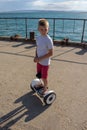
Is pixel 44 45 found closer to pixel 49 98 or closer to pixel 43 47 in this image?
pixel 43 47

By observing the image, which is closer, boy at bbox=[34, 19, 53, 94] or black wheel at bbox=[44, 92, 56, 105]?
boy at bbox=[34, 19, 53, 94]

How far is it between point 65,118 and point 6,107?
1.07 m

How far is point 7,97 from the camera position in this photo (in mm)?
3607

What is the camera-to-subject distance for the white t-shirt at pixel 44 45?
3.13 meters

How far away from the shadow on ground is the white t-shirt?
765mm

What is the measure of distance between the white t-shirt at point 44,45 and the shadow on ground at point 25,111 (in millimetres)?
765

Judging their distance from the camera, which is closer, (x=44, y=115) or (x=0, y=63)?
(x=44, y=115)

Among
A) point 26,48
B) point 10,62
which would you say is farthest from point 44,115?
point 26,48

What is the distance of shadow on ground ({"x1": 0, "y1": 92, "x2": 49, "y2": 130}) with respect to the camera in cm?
291

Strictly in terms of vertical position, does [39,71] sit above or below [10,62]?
above

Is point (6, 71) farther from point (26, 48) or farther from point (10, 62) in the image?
point (26, 48)

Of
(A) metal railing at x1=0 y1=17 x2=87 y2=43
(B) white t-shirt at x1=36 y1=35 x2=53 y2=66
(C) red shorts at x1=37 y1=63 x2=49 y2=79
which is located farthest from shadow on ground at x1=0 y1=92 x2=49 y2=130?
(A) metal railing at x1=0 y1=17 x2=87 y2=43

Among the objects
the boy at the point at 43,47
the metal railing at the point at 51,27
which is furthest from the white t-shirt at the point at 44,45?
the metal railing at the point at 51,27

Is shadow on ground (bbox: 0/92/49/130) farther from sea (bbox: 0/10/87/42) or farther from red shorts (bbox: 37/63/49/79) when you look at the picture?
sea (bbox: 0/10/87/42)
